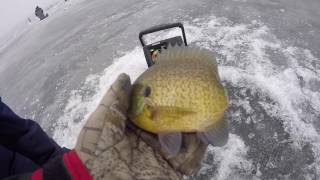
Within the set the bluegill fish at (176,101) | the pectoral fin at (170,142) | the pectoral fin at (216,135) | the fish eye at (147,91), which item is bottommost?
the pectoral fin at (216,135)

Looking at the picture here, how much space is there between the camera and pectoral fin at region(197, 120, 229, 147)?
1700mm

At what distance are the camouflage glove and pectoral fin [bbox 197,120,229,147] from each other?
0.21 metres

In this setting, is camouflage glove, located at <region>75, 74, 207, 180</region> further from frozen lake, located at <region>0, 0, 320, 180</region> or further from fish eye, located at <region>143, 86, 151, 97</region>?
frozen lake, located at <region>0, 0, 320, 180</region>

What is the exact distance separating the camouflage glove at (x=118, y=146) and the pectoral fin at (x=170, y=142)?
6cm

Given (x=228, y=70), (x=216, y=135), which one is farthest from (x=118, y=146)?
(x=228, y=70)

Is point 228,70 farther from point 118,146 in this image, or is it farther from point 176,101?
point 118,146

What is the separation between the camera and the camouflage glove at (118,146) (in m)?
1.46

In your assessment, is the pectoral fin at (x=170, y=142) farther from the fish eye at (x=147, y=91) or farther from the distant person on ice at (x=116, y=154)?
the fish eye at (x=147, y=91)

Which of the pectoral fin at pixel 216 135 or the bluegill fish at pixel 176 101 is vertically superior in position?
the bluegill fish at pixel 176 101

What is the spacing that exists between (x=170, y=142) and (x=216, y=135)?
249 mm

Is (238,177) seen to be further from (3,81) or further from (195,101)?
(3,81)

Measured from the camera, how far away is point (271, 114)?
3.12m

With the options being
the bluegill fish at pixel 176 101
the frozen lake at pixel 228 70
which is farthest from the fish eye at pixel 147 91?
the frozen lake at pixel 228 70

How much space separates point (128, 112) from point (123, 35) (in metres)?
3.79
